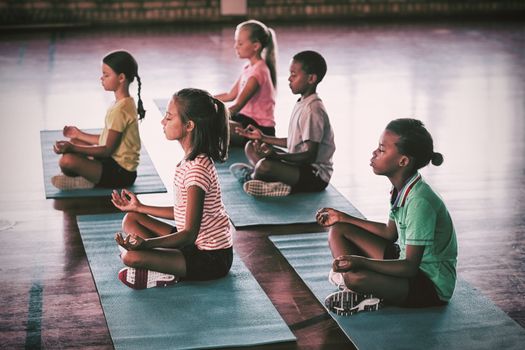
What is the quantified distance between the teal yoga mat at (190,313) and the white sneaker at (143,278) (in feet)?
0.09

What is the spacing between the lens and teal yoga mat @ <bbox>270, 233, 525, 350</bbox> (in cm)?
333

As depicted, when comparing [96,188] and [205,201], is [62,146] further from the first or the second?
[205,201]

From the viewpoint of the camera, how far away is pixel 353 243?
375cm

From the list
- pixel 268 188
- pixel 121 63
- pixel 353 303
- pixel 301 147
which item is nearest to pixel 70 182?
pixel 121 63

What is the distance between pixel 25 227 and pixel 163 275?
3.80 ft

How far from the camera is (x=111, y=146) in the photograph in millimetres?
5090

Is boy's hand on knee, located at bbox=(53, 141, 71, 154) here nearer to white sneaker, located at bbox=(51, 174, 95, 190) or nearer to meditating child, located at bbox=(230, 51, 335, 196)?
white sneaker, located at bbox=(51, 174, 95, 190)

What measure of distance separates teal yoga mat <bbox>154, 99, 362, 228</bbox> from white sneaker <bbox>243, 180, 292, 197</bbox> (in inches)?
1.1

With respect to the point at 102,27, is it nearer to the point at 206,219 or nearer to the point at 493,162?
the point at 493,162

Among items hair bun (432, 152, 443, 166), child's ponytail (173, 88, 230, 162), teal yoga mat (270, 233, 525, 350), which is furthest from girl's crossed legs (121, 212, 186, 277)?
hair bun (432, 152, 443, 166)

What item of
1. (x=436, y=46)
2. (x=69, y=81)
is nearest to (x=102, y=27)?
(x=69, y=81)

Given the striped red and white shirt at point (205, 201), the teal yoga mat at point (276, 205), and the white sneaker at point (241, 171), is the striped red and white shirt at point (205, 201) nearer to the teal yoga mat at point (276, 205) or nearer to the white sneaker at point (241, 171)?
the teal yoga mat at point (276, 205)

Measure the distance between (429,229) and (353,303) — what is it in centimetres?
42

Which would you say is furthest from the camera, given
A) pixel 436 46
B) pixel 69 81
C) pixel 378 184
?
pixel 436 46
